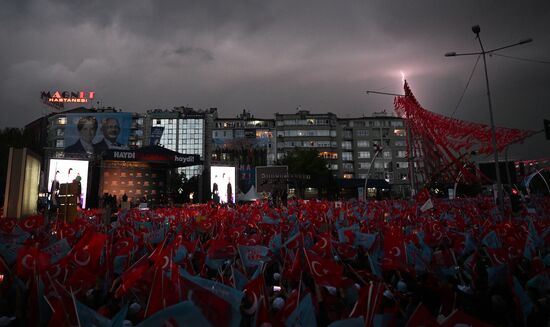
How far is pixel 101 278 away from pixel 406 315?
12.8 ft

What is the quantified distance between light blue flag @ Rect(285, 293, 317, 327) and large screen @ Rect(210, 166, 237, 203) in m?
30.8

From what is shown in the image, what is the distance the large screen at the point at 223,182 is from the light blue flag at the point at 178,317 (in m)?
31.4

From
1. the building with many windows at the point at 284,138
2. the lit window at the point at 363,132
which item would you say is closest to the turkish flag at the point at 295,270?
the building with many windows at the point at 284,138

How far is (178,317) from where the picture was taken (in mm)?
1914

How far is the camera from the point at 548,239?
642 cm

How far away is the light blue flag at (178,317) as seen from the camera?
1.86 meters

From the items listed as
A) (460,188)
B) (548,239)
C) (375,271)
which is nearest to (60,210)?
(375,271)

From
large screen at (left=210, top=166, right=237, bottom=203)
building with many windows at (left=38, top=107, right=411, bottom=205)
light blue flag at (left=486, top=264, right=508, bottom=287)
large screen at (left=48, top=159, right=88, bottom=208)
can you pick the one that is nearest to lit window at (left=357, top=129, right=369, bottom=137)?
building with many windows at (left=38, top=107, right=411, bottom=205)

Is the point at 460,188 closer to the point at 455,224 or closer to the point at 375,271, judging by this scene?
the point at 455,224

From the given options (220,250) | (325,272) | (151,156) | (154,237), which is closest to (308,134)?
(151,156)

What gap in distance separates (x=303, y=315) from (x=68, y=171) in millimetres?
30771

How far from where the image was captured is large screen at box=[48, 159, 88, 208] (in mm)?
27781

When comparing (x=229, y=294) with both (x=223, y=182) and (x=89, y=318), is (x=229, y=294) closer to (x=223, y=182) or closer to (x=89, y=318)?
(x=89, y=318)

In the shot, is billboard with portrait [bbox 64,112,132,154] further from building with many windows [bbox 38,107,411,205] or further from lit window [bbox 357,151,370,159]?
lit window [bbox 357,151,370,159]
